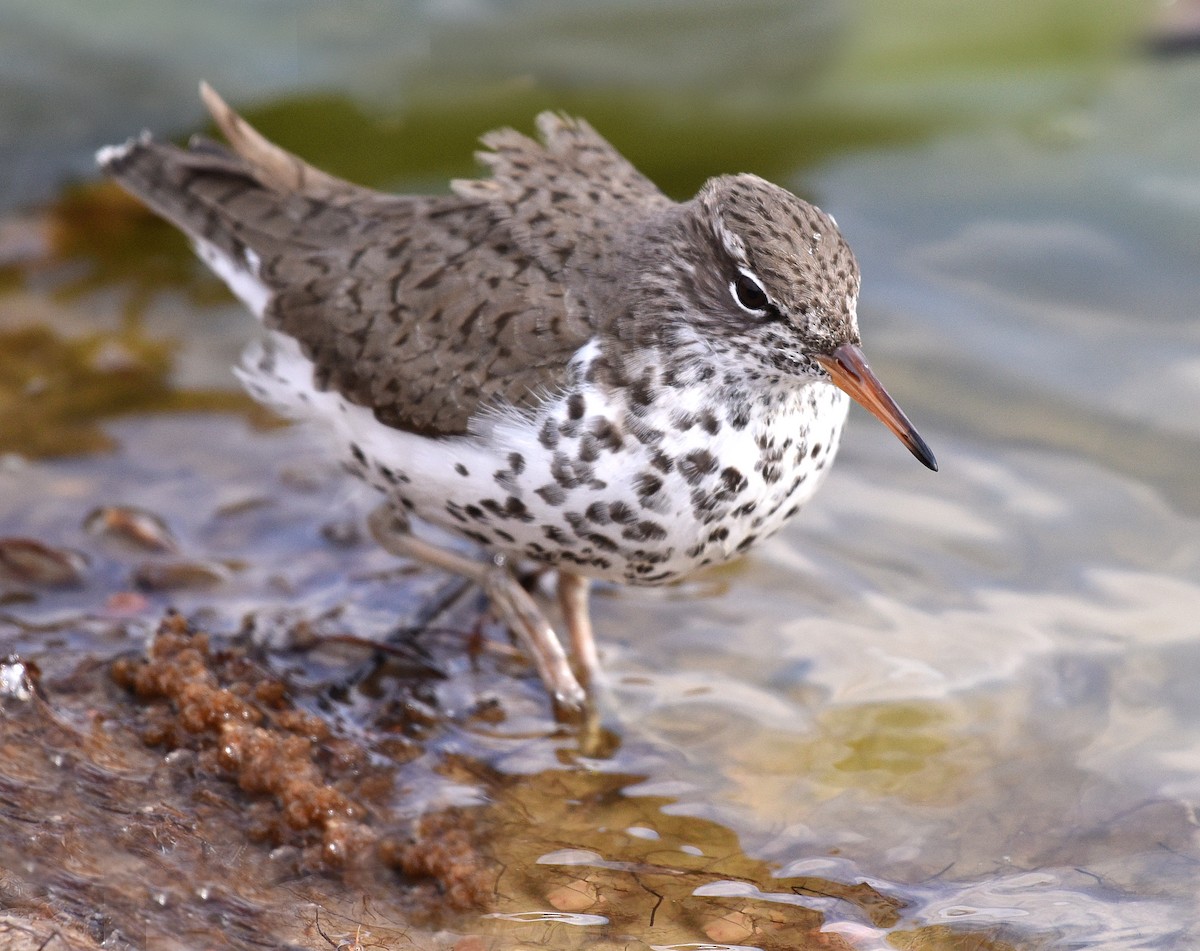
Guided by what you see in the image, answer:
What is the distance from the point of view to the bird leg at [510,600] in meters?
5.86

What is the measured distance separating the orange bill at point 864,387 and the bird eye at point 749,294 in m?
0.27

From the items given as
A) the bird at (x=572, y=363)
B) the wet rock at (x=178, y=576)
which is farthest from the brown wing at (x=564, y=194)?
the wet rock at (x=178, y=576)

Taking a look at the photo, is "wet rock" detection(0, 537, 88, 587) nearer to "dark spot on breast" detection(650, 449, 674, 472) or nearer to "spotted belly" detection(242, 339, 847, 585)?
"spotted belly" detection(242, 339, 847, 585)

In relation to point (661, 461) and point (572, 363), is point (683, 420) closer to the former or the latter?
point (661, 461)

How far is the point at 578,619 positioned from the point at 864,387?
74.3 inches

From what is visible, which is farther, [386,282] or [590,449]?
[386,282]

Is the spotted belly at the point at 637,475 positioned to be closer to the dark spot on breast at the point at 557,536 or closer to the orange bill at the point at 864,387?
the dark spot on breast at the point at 557,536

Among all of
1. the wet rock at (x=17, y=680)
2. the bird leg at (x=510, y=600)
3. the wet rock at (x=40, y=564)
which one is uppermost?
the bird leg at (x=510, y=600)

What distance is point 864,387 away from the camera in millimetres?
4848

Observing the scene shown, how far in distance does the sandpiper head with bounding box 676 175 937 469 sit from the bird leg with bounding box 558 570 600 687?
4.96ft

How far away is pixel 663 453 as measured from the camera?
16.4 feet

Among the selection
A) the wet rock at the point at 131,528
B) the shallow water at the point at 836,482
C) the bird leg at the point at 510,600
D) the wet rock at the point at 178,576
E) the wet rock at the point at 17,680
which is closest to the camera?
the shallow water at the point at 836,482

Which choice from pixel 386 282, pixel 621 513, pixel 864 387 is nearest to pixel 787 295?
pixel 864 387

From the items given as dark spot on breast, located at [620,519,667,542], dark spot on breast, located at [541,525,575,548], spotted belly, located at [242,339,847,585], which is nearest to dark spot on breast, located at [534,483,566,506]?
spotted belly, located at [242,339,847,585]
